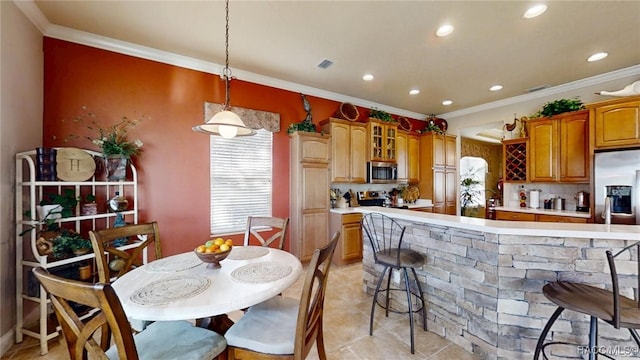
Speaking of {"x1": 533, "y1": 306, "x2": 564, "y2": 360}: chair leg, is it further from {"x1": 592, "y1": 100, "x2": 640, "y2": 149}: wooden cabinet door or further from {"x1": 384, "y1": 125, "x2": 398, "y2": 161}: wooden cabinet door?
{"x1": 384, "y1": 125, "x2": 398, "y2": 161}: wooden cabinet door

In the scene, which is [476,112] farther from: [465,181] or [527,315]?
[527,315]

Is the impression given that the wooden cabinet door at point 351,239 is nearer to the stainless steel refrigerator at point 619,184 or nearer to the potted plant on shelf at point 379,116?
the potted plant on shelf at point 379,116

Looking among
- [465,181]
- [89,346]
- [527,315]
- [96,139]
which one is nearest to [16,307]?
[96,139]

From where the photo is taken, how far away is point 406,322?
241 cm

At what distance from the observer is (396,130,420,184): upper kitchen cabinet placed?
16.9 ft

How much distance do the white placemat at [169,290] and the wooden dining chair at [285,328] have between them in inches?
13.8

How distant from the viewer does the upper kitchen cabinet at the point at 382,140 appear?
4.62 meters

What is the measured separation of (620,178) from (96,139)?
20.5 ft

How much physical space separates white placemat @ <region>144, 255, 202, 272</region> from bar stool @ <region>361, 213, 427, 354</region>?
1533 millimetres

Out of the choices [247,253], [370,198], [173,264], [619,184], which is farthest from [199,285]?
[619,184]

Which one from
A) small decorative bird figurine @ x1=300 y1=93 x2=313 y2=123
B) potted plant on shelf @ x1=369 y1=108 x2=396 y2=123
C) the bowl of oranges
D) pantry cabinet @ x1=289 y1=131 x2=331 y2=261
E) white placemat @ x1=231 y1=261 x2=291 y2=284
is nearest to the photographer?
white placemat @ x1=231 y1=261 x2=291 y2=284

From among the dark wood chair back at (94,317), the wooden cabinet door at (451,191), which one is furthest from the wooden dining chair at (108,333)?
the wooden cabinet door at (451,191)

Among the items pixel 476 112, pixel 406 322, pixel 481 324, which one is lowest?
pixel 406 322

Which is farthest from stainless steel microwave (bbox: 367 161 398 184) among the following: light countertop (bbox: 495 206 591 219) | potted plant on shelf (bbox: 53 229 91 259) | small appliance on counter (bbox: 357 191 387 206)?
potted plant on shelf (bbox: 53 229 91 259)
